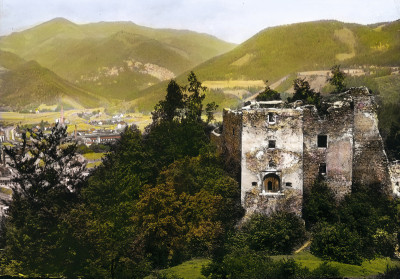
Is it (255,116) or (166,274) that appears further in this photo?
(255,116)

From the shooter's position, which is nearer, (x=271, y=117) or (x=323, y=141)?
(x=271, y=117)

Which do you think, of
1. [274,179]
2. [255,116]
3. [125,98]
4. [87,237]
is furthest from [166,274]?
[125,98]

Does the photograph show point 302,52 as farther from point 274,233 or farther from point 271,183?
point 274,233

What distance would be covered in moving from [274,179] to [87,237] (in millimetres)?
12257

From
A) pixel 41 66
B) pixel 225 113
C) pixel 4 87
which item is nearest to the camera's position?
pixel 225 113

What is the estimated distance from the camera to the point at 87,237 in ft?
82.8

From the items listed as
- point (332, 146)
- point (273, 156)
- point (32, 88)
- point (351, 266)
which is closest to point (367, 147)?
point (332, 146)

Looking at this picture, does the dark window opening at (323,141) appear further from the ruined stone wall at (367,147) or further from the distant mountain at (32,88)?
the distant mountain at (32,88)

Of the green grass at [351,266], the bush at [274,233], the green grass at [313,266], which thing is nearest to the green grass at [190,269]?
the green grass at [313,266]

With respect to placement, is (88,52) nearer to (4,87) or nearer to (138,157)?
(4,87)

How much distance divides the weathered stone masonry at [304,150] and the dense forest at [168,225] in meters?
0.89

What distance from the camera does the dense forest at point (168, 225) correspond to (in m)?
23.8

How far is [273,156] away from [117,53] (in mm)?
37894

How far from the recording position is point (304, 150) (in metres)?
27.5
